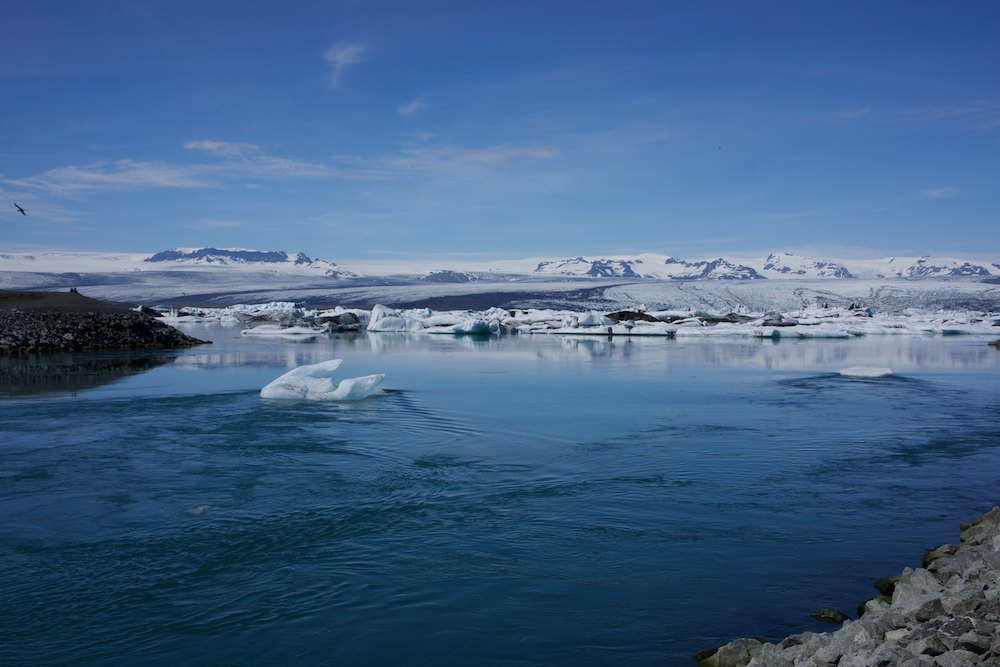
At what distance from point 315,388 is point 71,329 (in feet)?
34.1

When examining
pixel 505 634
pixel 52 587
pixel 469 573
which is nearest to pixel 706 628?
pixel 505 634

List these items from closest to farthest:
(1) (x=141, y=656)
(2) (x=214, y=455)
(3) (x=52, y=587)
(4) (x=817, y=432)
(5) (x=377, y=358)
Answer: (1) (x=141, y=656) → (3) (x=52, y=587) → (2) (x=214, y=455) → (4) (x=817, y=432) → (5) (x=377, y=358)

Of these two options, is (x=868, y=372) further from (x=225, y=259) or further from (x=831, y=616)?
(x=225, y=259)

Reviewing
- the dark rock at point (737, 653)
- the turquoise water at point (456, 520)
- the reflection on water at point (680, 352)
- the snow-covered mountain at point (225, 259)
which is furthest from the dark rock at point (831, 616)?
the snow-covered mountain at point (225, 259)

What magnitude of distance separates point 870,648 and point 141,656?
2.41 metres

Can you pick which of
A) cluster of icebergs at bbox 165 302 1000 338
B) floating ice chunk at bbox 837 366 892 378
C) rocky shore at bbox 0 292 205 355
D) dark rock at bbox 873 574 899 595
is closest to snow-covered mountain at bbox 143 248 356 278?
cluster of icebergs at bbox 165 302 1000 338

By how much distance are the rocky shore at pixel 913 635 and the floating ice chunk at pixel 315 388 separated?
21.2 ft

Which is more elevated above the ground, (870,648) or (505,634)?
(870,648)

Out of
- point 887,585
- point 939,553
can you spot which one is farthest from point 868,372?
point 887,585

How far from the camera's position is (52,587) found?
338 centimetres

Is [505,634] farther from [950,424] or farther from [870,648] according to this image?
[950,424]

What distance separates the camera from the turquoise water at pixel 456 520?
3.04 metres

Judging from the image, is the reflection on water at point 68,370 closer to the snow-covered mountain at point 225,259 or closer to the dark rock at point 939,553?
the dark rock at point 939,553

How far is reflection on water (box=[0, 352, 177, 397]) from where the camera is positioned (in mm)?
10086
